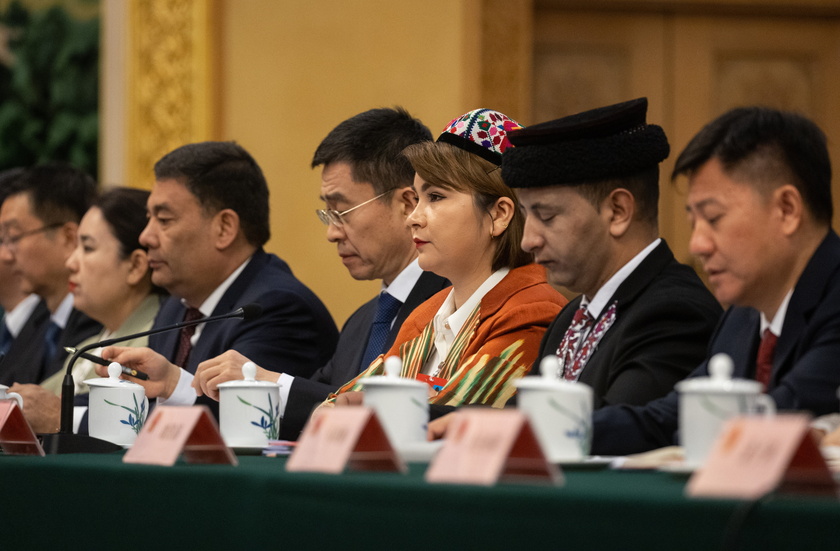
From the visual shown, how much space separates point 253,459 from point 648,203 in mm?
907

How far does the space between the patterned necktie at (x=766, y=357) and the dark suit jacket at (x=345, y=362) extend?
120 centimetres

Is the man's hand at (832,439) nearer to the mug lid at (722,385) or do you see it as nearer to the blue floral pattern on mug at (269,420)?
the mug lid at (722,385)

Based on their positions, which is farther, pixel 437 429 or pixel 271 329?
pixel 271 329

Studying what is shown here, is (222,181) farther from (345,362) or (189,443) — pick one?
(189,443)

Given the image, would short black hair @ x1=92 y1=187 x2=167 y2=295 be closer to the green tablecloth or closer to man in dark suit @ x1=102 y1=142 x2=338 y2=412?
man in dark suit @ x1=102 y1=142 x2=338 y2=412

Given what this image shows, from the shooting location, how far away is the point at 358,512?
4.22 feet

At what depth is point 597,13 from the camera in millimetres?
5719

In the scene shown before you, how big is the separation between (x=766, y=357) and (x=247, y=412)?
82 cm

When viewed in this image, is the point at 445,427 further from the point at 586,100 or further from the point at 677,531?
the point at 586,100

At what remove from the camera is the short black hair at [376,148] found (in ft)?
10.4

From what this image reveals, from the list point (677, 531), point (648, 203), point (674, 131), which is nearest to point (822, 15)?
point (674, 131)

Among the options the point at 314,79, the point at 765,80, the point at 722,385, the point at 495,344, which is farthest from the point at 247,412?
the point at 765,80

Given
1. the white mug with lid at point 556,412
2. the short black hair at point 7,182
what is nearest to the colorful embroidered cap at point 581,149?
the white mug with lid at point 556,412

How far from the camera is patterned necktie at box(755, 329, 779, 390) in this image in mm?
1808
